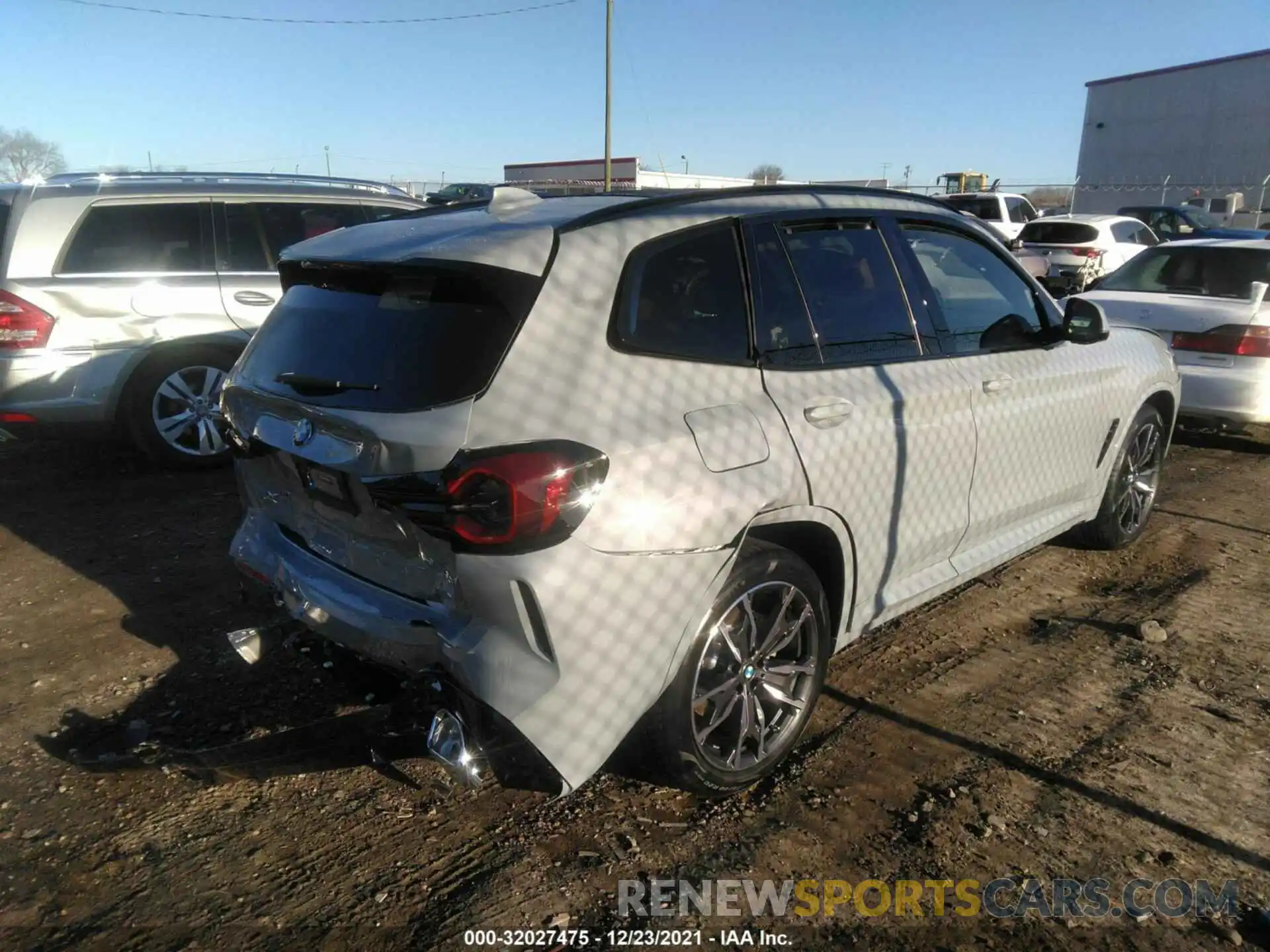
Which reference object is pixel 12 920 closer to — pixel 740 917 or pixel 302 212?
pixel 740 917

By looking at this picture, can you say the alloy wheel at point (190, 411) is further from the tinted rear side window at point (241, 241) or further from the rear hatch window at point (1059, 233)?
the rear hatch window at point (1059, 233)

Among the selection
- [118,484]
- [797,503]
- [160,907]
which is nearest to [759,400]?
[797,503]

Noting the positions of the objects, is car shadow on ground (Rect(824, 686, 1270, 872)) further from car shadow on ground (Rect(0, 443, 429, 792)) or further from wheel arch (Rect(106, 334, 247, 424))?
wheel arch (Rect(106, 334, 247, 424))

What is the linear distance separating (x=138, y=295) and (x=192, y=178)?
3.64 feet

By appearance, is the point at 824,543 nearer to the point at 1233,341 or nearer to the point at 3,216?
the point at 1233,341

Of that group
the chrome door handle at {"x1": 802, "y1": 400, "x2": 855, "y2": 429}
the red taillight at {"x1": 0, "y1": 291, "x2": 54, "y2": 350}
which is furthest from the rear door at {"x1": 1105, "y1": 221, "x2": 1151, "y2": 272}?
the red taillight at {"x1": 0, "y1": 291, "x2": 54, "y2": 350}

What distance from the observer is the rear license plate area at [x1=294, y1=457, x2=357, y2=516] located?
2631 millimetres

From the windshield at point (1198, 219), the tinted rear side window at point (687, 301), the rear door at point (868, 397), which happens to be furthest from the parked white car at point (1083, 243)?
the tinted rear side window at point (687, 301)

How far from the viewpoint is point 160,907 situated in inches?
99.5

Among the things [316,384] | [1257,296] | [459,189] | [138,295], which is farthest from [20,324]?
[459,189]

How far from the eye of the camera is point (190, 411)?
637 cm

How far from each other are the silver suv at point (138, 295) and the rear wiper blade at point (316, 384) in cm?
327

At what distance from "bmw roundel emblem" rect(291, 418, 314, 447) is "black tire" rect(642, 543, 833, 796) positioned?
49.7 inches

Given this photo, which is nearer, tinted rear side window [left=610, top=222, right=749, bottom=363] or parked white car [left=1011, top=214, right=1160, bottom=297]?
tinted rear side window [left=610, top=222, right=749, bottom=363]
